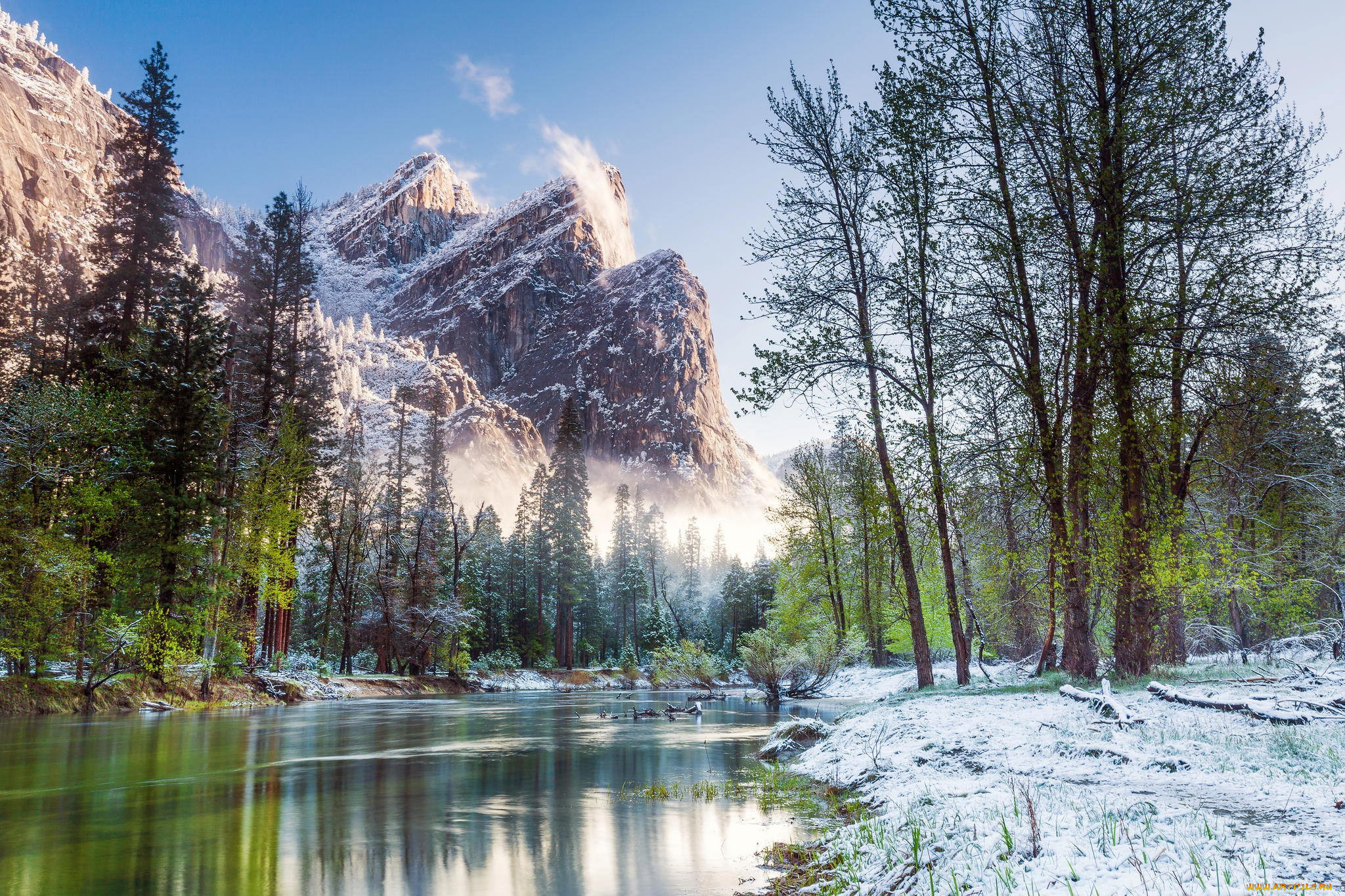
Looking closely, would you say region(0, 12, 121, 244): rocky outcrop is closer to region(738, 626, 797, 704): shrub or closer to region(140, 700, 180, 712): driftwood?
region(140, 700, 180, 712): driftwood

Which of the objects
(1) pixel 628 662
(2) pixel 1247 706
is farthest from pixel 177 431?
(1) pixel 628 662

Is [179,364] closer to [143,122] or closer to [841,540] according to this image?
[143,122]

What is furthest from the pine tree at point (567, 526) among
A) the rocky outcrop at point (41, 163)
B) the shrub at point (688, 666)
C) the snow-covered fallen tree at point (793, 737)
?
the rocky outcrop at point (41, 163)

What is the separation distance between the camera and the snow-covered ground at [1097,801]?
345 cm

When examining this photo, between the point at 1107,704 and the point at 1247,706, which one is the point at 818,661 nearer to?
the point at 1107,704

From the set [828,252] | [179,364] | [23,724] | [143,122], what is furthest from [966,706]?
[143,122]

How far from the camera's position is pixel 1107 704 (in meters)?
8.25

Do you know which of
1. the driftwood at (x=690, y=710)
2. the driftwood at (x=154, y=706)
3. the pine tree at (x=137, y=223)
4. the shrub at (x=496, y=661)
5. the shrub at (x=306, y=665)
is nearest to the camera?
the driftwood at (x=154, y=706)

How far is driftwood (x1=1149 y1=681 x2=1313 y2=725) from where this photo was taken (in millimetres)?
6965

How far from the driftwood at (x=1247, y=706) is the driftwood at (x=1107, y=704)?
0.74m

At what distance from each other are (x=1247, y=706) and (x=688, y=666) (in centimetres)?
4157

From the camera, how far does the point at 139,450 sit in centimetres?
2333

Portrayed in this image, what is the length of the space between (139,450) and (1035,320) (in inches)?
1055

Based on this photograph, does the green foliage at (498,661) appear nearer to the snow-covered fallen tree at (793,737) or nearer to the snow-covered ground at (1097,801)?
the snow-covered fallen tree at (793,737)
